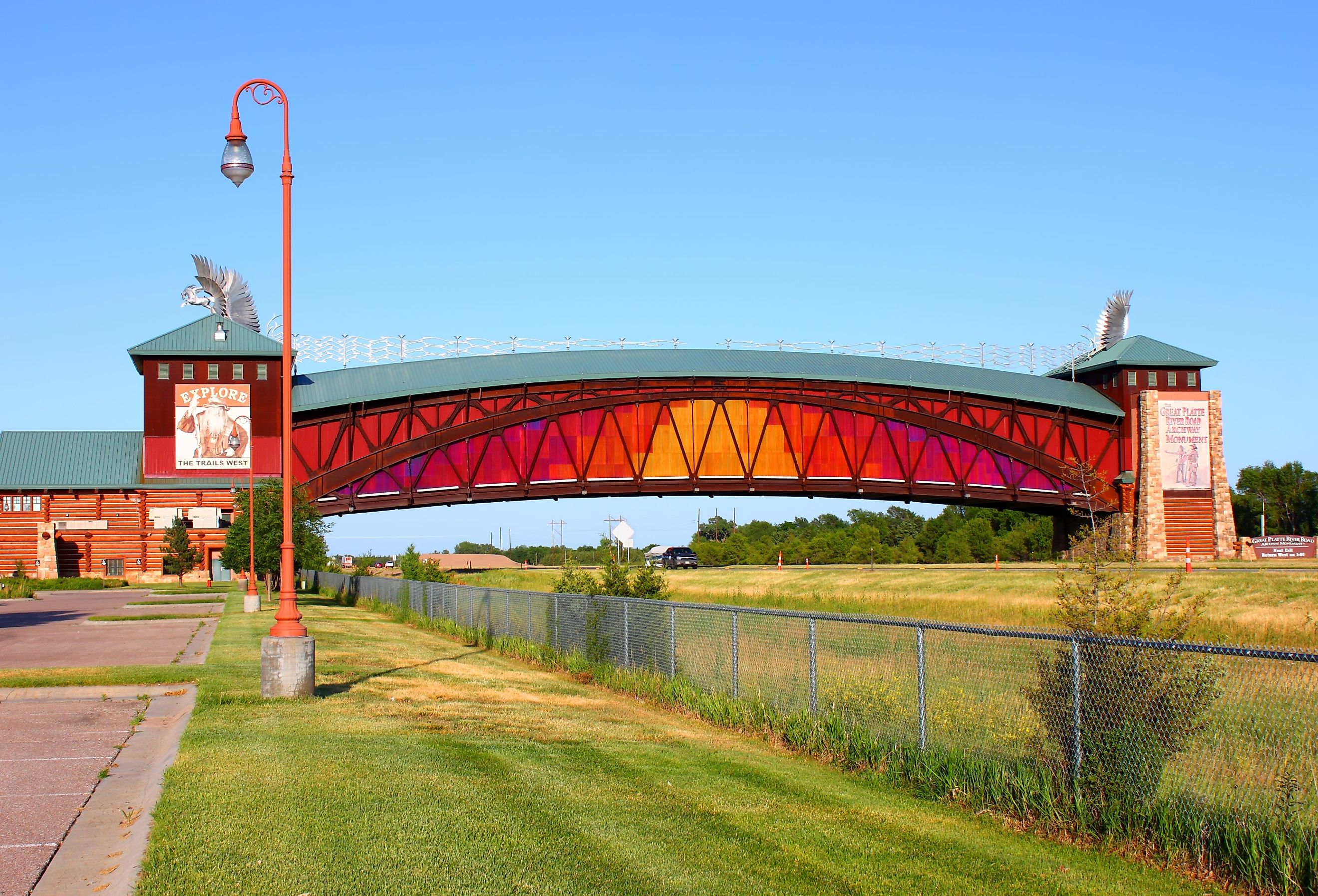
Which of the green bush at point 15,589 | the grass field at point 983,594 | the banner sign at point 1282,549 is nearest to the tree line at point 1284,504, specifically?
the banner sign at point 1282,549

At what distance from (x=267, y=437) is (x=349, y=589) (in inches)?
619

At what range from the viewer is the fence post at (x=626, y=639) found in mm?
21469

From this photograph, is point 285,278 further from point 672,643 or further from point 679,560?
point 679,560

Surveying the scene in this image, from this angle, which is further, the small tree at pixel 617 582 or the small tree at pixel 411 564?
the small tree at pixel 411 564

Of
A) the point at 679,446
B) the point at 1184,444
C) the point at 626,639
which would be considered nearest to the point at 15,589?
the point at 679,446

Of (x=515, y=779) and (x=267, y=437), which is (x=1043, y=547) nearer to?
(x=267, y=437)

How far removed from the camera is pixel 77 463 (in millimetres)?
71375

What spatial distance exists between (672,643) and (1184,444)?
213 ft

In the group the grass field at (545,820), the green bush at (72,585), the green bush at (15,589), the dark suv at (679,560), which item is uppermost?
the grass field at (545,820)

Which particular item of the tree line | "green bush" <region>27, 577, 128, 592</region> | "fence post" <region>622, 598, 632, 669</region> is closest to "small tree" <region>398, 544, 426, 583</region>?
"green bush" <region>27, 577, 128, 592</region>

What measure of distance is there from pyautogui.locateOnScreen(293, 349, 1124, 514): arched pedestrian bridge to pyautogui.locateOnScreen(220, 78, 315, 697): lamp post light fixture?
4711cm

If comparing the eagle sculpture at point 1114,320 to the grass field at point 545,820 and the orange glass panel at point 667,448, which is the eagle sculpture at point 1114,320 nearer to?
the orange glass panel at point 667,448

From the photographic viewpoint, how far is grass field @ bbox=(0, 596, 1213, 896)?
863 centimetres

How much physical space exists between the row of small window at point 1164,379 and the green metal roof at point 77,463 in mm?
57447
